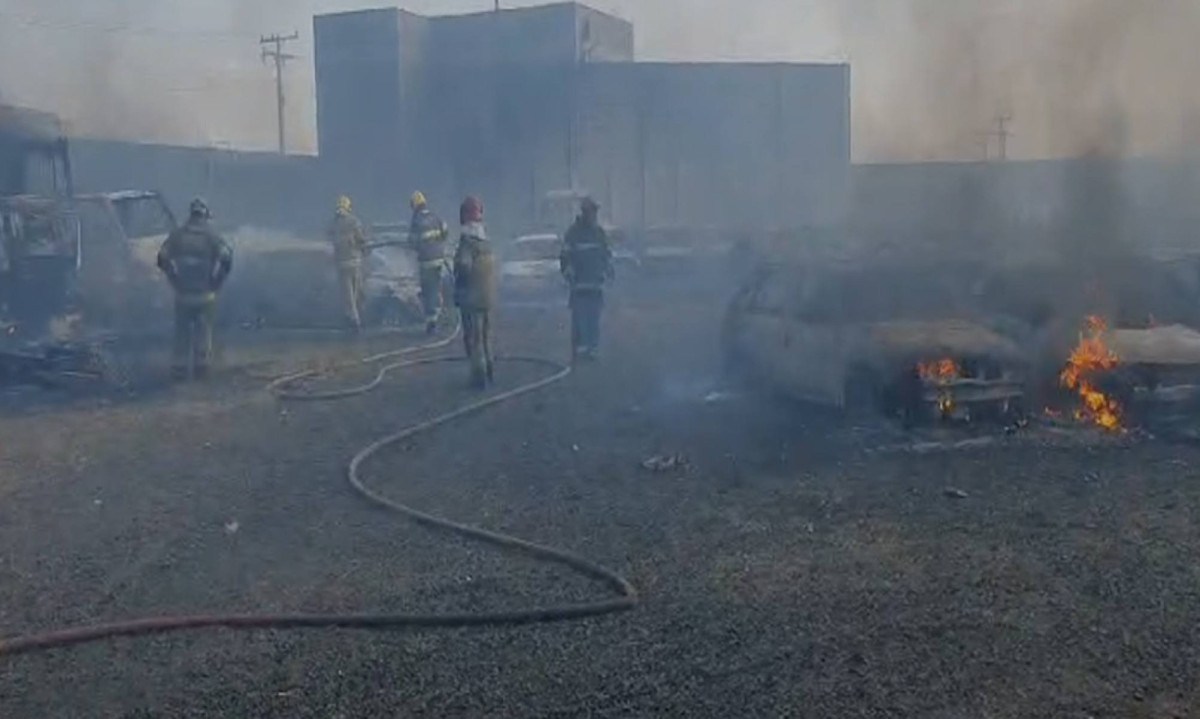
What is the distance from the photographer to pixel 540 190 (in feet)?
135

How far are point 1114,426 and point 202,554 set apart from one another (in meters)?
6.82

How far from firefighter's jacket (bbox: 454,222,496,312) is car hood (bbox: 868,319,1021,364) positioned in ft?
12.6

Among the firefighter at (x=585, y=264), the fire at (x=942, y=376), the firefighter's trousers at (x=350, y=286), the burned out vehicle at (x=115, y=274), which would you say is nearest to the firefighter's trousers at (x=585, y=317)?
the firefighter at (x=585, y=264)

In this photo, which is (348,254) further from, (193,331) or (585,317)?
(585,317)

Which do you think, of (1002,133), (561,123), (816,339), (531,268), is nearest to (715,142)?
(561,123)

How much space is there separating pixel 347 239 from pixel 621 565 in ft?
35.6

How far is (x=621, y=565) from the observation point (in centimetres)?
641

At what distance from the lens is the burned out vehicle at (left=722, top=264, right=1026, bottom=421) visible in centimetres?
962

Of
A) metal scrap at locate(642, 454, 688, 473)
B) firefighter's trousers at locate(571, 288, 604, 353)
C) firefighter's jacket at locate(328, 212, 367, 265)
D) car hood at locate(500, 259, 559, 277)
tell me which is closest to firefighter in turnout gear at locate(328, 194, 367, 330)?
firefighter's jacket at locate(328, 212, 367, 265)

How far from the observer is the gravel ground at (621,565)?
477 centimetres

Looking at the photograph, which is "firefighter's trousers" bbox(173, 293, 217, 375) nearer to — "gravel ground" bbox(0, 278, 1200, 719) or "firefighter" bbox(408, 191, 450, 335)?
"gravel ground" bbox(0, 278, 1200, 719)

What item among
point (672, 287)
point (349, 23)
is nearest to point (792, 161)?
point (349, 23)

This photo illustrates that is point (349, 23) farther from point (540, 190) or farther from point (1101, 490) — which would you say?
A: point (1101, 490)

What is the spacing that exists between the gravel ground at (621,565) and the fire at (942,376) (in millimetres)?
451
